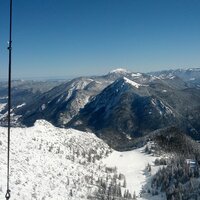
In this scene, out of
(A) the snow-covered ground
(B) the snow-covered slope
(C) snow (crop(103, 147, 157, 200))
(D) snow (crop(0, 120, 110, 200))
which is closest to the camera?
(D) snow (crop(0, 120, 110, 200))

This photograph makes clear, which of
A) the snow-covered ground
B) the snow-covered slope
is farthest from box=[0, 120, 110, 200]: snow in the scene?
the snow-covered ground

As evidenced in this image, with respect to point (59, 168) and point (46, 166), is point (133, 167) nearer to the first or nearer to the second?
point (59, 168)

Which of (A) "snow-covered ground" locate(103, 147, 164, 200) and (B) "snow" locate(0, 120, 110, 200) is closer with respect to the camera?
(B) "snow" locate(0, 120, 110, 200)

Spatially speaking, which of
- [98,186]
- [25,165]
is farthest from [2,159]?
[98,186]

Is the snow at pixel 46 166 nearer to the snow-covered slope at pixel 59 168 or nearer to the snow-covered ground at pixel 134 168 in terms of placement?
the snow-covered slope at pixel 59 168

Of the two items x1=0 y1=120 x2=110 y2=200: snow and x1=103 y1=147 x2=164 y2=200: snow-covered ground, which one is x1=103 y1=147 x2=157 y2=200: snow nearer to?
x1=103 y1=147 x2=164 y2=200: snow-covered ground

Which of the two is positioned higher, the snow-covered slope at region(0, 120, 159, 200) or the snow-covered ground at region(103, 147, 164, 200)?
the snow-covered slope at region(0, 120, 159, 200)

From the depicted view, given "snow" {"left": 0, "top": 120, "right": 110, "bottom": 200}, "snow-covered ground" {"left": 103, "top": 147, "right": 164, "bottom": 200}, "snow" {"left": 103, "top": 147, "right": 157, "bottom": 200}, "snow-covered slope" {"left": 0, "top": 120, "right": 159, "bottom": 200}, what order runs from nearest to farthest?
"snow" {"left": 0, "top": 120, "right": 110, "bottom": 200} → "snow-covered slope" {"left": 0, "top": 120, "right": 159, "bottom": 200} → "snow-covered ground" {"left": 103, "top": 147, "right": 164, "bottom": 200} → "snow" {"left": 103, "top": 147, "right": 157, "bottom": 200}
